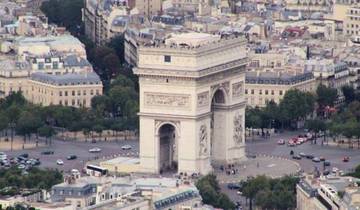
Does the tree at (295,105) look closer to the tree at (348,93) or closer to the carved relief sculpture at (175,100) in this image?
the tree at (348,93)

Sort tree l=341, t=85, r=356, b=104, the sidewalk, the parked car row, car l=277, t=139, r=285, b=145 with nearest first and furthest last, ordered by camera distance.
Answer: the parked car row, the sidewalk, car l=277, t=139, r=285, b=145, tree l=341, t=85, r=356, b=104

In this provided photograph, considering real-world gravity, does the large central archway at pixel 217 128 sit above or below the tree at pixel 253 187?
above

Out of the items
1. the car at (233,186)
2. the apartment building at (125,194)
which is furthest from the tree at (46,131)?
the apartment building at (125,194)

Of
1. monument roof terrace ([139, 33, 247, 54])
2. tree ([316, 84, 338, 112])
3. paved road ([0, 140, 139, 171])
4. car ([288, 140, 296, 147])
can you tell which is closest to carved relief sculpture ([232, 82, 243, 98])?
monument roof terrace ([139, 33, 247, 54])

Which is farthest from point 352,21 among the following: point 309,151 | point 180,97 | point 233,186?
point 233,186

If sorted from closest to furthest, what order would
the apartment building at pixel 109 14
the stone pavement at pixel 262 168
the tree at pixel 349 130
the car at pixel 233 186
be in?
the car at pixel 233 186 < the stone pavement at pixel 262 168 < the tree at pixel 349 130 < the apartment building at pixel 109 14

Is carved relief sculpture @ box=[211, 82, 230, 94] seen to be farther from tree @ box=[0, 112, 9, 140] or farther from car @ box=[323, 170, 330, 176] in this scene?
tree @ box=[0, 112, 9, 140]

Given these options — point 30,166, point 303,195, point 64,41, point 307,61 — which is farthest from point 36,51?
point 303,195

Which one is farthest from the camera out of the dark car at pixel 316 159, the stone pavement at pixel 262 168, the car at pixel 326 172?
the dark car at pixel 316 159
